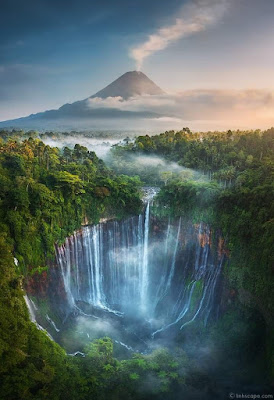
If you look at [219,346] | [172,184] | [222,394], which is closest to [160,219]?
[172,184]

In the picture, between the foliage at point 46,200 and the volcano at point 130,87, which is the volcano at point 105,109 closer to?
the volcano at point 130,87

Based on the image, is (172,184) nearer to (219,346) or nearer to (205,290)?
(205,290)

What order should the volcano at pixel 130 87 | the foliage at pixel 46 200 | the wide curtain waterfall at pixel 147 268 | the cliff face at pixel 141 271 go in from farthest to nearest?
the volcano at pixel 130 87 < the wide curtain waterfall at pixel 147 268 < the cliff face at pixel 141 271 < the foliage at pixel 46 200

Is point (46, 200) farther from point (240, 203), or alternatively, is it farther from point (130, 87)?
point (130, 87)

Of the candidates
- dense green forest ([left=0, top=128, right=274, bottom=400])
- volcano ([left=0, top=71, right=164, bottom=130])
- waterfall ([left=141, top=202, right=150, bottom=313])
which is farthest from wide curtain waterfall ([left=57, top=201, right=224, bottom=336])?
volcano ([left=0, top=71, right=164, bottom=130])

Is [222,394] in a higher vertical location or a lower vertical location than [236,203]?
lower

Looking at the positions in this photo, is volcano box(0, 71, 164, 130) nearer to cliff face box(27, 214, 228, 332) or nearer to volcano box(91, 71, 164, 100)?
volcano box(91, 71, 164, 100)

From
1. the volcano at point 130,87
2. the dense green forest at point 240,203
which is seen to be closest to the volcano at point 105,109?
the volcano at point 130,87
